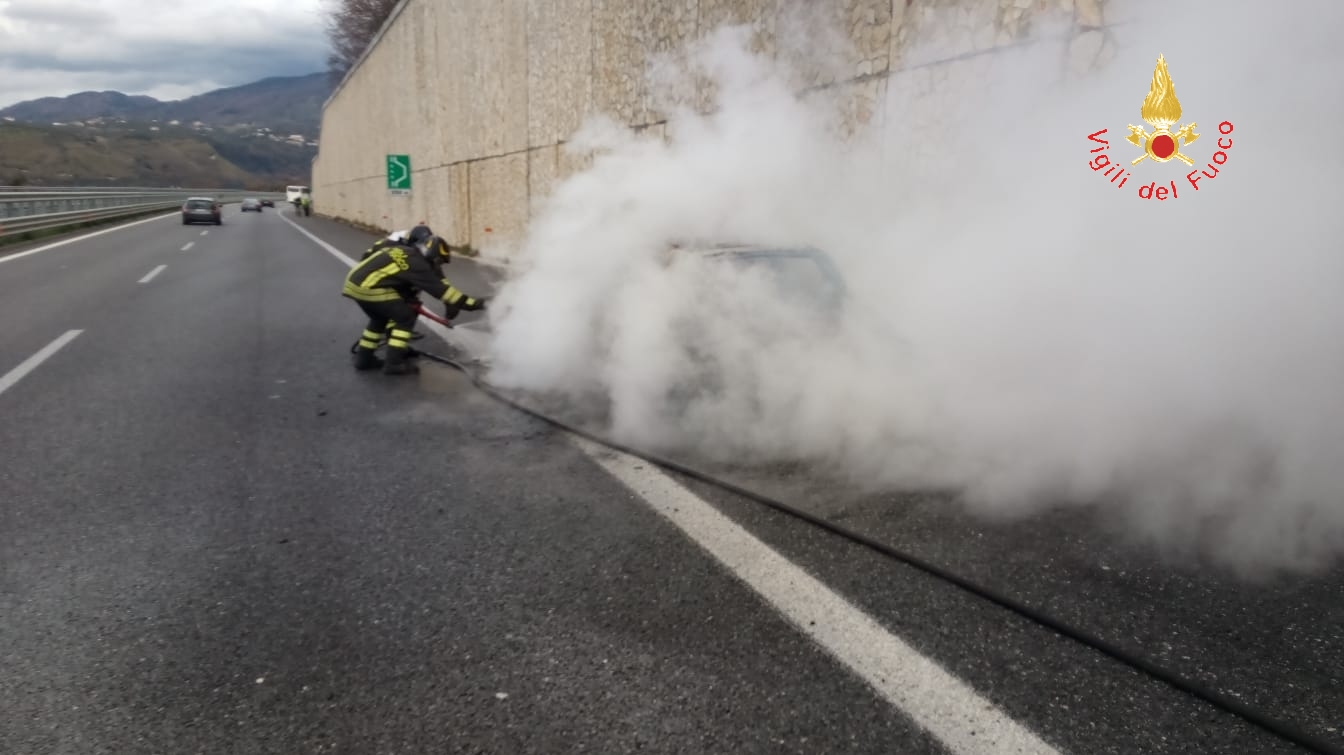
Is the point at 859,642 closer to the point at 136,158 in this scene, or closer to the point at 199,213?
the point at 199,213

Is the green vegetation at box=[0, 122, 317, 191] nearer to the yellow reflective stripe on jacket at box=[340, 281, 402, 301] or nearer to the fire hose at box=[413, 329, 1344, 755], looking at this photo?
the yellow reflective stripe on jacket at box=[340, 281, 402, 301]

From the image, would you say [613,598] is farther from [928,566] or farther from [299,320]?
[299,320]

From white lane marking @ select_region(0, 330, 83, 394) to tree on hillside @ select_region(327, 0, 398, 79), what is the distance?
136ft

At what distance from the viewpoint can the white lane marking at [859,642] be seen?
1.91 metres

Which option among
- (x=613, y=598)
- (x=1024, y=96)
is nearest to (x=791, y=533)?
(x=613, y=598)

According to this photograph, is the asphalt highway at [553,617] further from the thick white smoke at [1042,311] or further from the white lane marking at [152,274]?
the white lane marking at [152,274]

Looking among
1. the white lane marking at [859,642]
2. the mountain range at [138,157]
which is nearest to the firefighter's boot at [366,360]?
the white lane marking at [859,642]

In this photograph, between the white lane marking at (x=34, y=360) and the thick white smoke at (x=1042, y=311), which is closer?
the thick white smoke at (x=1042, y=311)

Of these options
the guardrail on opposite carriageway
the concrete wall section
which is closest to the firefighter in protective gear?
the concrete wall section

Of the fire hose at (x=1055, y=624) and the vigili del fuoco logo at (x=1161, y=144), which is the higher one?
the vigili del fuoco logo at (x=1161, y=144)

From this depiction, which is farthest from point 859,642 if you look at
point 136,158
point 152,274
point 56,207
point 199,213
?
point 136,158

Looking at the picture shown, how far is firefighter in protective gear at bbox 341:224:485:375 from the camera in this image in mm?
5804

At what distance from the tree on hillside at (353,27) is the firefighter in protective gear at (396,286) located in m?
43.2

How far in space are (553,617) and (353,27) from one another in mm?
55114
